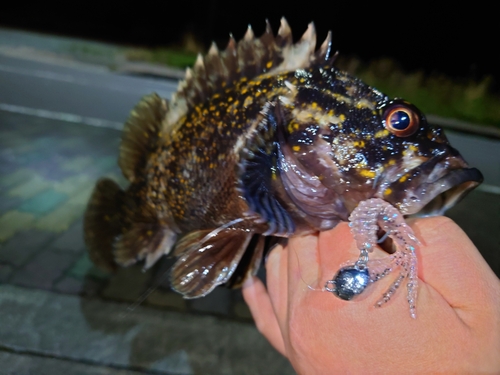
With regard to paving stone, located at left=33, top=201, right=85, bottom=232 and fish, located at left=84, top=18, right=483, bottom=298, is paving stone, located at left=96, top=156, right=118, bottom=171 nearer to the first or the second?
paving stone, located at left=33, top=201, right=85, bottom=232

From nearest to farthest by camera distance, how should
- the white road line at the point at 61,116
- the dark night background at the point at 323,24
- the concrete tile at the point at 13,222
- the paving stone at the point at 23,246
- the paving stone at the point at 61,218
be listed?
the paving stone at the point at 23,246 < the concrete tile at the point at 13,222 < the paving stone at the point at 61,218 < the white road line at the point at 61,116 < the dark night background at the point at 323,24

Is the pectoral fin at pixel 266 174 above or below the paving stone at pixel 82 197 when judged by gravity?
above

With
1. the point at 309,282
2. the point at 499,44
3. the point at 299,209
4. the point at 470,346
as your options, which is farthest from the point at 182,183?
the point at 499,44

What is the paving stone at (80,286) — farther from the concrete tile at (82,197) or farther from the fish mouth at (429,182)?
the fish mouth at (429,182)

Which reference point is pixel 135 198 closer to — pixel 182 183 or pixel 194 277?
pixel 182 183

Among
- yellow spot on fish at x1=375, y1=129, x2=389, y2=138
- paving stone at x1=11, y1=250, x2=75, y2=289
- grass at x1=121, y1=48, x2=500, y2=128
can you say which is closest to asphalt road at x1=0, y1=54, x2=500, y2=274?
grass at x1=121, y1=48, x2=500, y2=128

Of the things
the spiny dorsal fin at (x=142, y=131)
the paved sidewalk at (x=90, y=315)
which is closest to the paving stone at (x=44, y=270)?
the paved sidewalk at (x=90, y=315)
